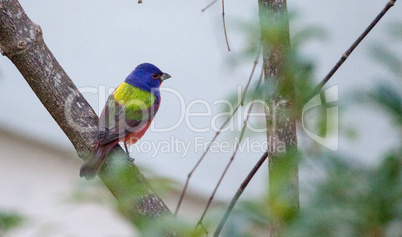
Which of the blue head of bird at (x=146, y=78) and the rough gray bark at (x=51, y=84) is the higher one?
the rough gray bark at (x=51, y=84)

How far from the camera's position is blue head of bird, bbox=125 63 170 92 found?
2398 millimetres

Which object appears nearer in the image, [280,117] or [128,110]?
[280,117]

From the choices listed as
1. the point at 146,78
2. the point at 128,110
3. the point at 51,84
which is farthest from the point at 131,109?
the point at 51,84

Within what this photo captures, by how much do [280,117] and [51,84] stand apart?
0.69 m

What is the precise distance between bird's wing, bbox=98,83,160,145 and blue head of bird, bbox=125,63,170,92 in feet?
0.12

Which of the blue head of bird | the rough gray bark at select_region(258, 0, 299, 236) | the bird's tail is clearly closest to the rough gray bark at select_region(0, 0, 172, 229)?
the bird's tail

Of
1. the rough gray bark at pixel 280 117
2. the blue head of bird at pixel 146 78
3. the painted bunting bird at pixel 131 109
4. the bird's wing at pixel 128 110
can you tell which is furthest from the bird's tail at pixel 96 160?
the blue head of bird at pixel 146 78

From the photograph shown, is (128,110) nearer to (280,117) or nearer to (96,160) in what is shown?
(96,160)

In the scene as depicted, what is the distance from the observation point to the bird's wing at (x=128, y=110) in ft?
6.30

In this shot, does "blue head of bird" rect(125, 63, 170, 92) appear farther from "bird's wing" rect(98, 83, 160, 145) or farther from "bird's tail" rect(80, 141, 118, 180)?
"bird's tail" rect(80, 141, 118, 180)

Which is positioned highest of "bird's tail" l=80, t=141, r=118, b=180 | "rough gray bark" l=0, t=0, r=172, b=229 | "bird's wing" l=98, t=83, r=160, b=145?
"rough gray bark" l=0, t=0, r=172, b=229

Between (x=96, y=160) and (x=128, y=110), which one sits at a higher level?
(x=96, y=160)

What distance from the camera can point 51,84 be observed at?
1.42m

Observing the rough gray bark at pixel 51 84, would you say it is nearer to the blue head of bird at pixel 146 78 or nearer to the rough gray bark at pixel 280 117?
the rough gray bark at pixel 280 117
